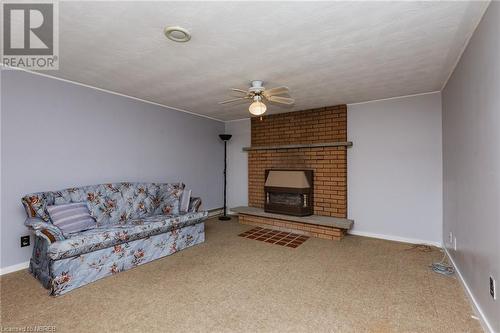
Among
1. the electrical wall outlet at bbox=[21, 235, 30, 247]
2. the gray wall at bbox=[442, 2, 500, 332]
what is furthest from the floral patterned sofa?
the gray wall at bbox=[442, 2, 500, 332]

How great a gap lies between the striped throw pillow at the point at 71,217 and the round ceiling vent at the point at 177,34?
7.36 feet

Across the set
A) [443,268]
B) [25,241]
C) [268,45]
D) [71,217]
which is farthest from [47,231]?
→ [443,268]

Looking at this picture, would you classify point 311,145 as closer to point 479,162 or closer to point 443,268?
point 443,268

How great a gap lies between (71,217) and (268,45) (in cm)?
282

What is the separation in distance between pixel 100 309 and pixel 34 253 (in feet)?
4.17

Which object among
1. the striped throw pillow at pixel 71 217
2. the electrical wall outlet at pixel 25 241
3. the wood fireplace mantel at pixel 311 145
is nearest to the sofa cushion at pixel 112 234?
the striped throw pillow at pixel 71 217

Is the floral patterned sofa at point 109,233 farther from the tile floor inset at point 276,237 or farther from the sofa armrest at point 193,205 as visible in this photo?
the tile floor inset at point 276,237

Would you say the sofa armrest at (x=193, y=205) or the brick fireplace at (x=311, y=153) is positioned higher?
the brick fireplace at (x=311, y=153)

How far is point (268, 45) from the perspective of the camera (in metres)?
2.21

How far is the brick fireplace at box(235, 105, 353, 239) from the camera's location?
4.32 m

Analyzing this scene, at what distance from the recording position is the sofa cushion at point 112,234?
231 centimetres

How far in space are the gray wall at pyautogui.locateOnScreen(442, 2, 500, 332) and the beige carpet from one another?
337 millimetres

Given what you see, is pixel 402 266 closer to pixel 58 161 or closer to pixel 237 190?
pixel 237 190

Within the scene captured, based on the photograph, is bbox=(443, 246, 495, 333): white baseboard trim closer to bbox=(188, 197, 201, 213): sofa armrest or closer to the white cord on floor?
the white cord on floor
